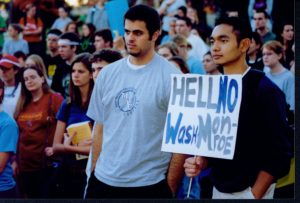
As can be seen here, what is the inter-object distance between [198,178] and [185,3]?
4452 millimetres

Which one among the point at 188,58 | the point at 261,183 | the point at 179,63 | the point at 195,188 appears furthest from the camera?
the point at 188,58

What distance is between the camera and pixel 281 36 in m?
7.42

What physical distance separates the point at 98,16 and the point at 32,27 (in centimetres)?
133

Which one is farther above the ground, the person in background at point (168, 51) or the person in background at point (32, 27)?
the person in background at point (32, 27)

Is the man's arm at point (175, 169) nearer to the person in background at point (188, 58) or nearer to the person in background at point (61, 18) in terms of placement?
the person in background at point (188, 58)

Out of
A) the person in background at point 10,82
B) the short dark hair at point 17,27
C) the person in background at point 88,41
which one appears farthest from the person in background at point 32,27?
the person in background at point 10,82

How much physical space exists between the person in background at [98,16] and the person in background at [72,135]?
3.07 m

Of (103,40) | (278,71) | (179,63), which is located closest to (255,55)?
(278,71)

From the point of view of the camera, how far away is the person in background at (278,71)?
627 centimetres

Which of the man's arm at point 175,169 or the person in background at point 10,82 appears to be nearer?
the man's arm at point 175,169

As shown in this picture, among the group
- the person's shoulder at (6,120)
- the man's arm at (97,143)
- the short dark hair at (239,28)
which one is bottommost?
the man's arm at (97,143)

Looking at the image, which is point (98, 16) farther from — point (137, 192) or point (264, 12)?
point (137, 192)

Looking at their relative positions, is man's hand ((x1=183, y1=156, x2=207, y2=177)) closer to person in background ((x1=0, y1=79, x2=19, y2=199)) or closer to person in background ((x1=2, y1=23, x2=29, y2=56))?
person in background ((x1=0, y1=79, x2=19, y2=199))

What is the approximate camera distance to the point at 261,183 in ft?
14.4
